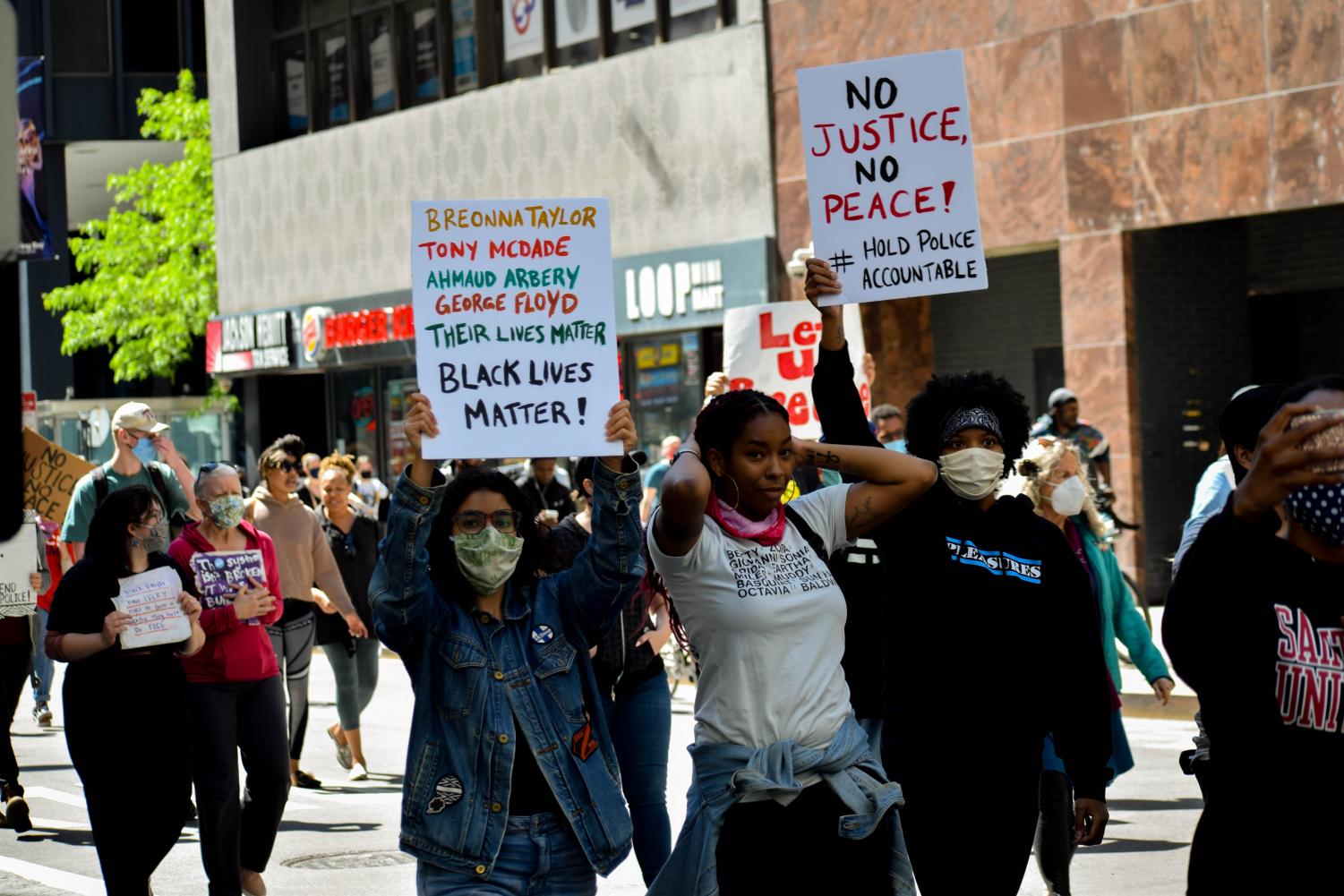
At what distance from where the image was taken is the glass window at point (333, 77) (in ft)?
96.8

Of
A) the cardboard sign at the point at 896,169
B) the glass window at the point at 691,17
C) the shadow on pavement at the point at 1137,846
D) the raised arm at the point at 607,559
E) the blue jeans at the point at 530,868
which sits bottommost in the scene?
the shadow on pavement at the point at 1137,846

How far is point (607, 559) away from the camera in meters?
5.39

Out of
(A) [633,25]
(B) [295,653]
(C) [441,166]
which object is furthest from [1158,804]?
(C) [441,166]

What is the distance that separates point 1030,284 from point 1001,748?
16.3 m

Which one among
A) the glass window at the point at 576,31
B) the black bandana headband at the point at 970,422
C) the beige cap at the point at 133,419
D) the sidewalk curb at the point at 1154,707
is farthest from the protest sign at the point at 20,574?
the glass window at the point at 576,31

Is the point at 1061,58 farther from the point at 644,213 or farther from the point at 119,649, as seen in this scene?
the point at 119,649

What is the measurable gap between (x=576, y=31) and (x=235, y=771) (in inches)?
703

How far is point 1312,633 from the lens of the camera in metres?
3.81

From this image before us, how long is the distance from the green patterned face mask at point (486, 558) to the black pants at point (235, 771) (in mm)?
3144

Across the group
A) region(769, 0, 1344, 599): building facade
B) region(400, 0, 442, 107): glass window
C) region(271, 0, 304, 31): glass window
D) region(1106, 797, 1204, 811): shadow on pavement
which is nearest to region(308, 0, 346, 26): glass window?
region(271, 0, 304, 31): glass window

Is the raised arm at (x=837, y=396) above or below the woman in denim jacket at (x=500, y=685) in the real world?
above

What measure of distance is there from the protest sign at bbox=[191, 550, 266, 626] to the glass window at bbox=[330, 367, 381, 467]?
67.1 ft

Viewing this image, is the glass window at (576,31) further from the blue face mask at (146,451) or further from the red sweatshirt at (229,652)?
the red sweatshirt at (229,652)

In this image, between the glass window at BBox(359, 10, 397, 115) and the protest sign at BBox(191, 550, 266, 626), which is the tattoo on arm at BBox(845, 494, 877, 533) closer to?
the protest sign at BBox(191, 550, 266, 626)
